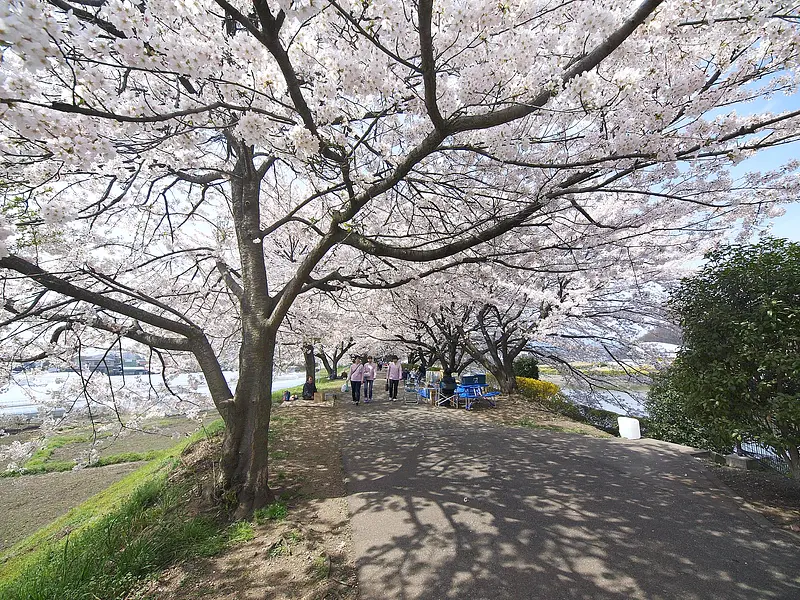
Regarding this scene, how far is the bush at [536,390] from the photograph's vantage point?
40.1ft

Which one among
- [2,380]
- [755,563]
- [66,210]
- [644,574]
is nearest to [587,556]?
[644,574]

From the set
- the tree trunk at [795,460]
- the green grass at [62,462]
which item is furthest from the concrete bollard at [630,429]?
the green grass at [62,462]

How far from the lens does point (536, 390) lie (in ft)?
41.0

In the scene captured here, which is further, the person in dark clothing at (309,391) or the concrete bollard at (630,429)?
the person in dark clothing at (309,391)

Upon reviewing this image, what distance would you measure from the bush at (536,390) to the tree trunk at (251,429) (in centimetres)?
987

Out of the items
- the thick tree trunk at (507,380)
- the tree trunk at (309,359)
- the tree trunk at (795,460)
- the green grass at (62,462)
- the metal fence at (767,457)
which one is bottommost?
the green grass at (62,462)

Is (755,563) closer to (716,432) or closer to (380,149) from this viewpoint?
(716,432)

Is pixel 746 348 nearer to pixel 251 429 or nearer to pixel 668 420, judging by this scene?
pixel 251 429

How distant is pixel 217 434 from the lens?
24.2 ft

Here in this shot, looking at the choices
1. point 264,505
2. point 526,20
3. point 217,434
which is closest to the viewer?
point 526,20

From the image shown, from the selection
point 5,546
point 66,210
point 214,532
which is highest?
point 66,210

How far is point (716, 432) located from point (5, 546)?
42.4 feet

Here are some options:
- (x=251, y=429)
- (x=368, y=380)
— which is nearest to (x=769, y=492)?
(x=251, y=429)

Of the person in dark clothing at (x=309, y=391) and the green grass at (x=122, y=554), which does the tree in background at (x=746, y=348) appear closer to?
the green grass at (x=122, y=554)
